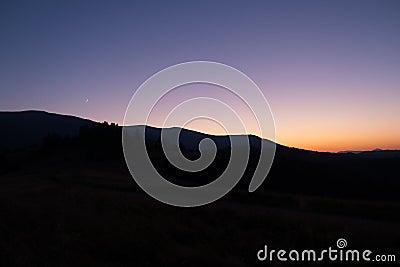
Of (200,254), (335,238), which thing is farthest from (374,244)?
(200,254)

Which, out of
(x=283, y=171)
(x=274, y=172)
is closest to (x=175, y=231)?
(x=274, y=172)

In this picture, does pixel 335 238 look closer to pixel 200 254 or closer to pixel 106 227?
pixel 200 254

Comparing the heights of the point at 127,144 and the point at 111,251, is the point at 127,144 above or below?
above

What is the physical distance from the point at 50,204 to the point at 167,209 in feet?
18.8

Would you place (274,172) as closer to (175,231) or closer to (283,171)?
(283,171)


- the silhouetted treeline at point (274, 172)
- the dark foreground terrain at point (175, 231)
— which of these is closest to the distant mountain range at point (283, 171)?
the silhouetted treeline at point (274, 172)

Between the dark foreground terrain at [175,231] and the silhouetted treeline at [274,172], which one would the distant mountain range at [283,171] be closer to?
the silhouetted treeline at [274,172]

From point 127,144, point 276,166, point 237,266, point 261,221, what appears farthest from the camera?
point 127,144

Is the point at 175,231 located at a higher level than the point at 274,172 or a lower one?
lower

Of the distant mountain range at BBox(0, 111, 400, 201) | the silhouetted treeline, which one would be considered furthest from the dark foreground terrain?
the distant mountain range at BBox(0, 111, 400, 201)

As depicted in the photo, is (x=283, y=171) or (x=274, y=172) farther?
(x=283, y=171)

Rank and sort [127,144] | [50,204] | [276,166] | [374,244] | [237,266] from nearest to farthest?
[237,266], [374,244], [50,204], [276,166], [127,144]

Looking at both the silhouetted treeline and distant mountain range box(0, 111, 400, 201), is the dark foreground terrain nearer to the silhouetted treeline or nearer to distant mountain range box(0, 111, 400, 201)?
the silhouetted treeline

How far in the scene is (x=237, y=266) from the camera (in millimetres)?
11031
